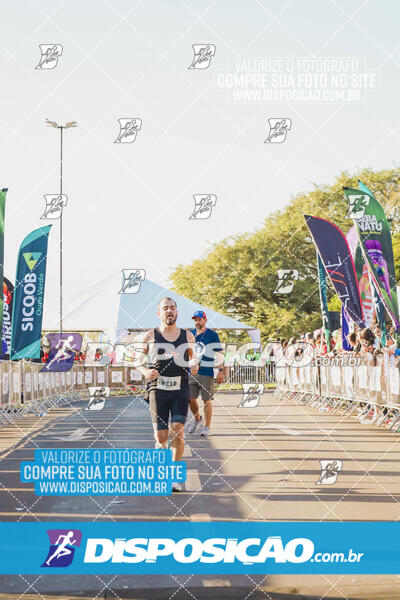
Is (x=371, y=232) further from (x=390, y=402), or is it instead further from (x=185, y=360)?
(x=185, y=360)

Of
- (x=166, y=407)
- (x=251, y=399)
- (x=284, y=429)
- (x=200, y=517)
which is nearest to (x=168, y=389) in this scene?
(x=166, y=407)

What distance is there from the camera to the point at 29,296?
2175cm

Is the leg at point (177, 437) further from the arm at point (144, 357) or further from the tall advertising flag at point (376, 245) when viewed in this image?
the tall advertising flag at point (376, 245)

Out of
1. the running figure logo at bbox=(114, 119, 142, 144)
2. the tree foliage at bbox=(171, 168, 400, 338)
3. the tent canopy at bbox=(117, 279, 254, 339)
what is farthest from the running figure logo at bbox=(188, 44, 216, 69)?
the tree foliage at bbox=(171, 168, 400, 338)

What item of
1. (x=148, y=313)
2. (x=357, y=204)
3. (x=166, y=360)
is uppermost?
(x=357, y=204)

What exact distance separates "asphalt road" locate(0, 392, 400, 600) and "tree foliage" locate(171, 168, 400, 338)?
116 feet

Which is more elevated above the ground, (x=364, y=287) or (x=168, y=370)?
(x=364, y=287)

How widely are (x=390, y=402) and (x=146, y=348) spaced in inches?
316

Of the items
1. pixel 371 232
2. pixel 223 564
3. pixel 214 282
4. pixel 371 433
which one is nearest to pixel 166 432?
pixel 223 564

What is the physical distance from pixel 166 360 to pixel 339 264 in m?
15.3

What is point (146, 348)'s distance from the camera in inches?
318

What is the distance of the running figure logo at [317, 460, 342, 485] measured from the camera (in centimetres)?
885

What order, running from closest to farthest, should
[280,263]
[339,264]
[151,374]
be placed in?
[151,374] → [339,264] → [280,263]

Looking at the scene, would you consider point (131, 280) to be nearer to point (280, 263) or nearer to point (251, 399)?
point (251, 399)
